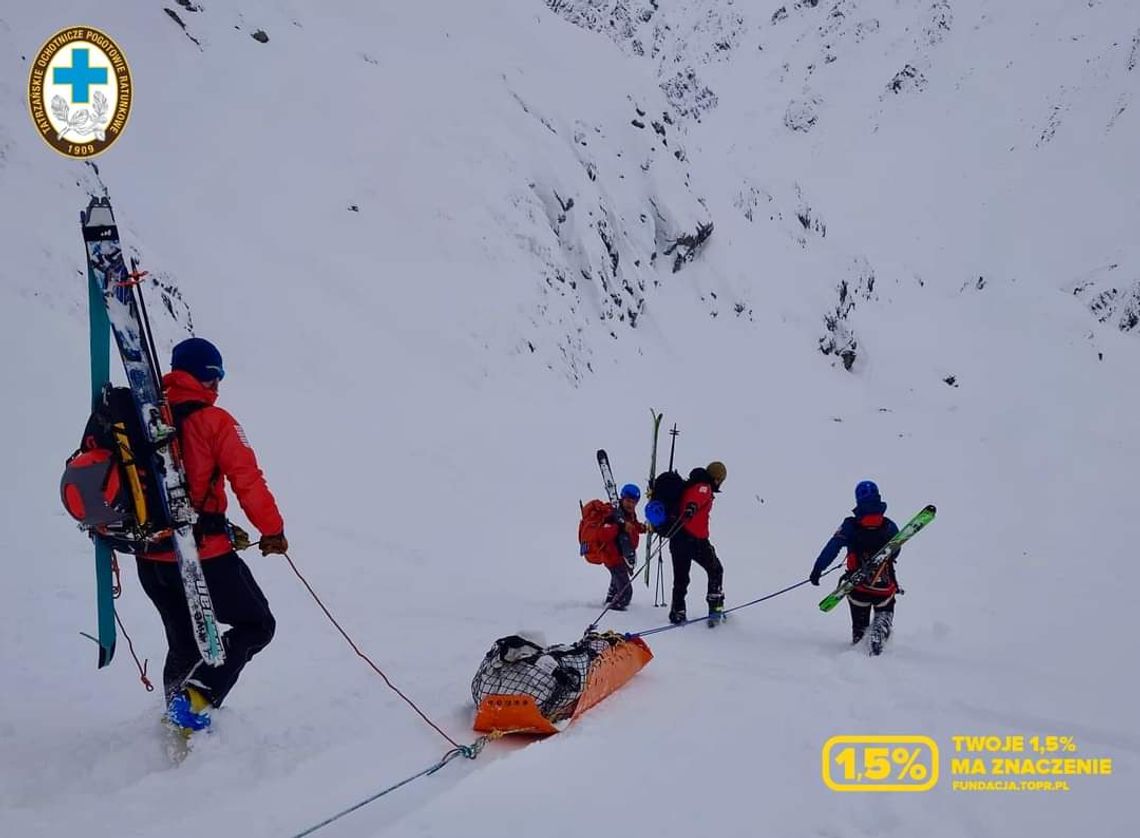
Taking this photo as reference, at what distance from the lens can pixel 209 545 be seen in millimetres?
4238

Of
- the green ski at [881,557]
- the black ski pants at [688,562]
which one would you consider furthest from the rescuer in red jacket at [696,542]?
the green ski at [881,557]

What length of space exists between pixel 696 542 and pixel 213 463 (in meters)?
5.14

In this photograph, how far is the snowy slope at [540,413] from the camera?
4109 mm

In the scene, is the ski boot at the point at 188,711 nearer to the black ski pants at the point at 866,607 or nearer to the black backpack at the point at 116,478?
the black backpack at the point at 116,478

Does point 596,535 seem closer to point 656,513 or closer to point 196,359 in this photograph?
point 656,513

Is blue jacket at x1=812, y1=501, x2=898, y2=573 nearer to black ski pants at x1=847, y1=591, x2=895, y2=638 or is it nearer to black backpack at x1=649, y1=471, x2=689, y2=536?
black ski pants at x1=847, y1=591, x2=895, y2=638

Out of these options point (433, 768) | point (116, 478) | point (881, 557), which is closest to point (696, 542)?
point (881, 557)

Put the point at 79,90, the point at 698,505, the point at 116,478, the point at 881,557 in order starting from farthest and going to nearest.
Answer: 1. the point at 698,505
2. the point at 79,90
3. the point at 881,557
4. the point at 116,478

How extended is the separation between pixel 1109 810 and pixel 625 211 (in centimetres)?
2438

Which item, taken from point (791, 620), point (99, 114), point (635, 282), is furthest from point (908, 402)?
point (99, 114)

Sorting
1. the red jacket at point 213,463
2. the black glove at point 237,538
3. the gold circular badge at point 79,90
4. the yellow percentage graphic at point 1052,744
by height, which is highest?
the gold circular badge at point 79,90

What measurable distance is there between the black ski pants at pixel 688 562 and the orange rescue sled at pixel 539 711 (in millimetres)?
2424

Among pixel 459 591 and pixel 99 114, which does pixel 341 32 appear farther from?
pixel 459 591

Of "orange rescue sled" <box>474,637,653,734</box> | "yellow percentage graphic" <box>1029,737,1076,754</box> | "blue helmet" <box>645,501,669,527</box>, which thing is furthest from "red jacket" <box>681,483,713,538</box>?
"yellow percentage graphic" <box>1029,737,1076,754</box>
